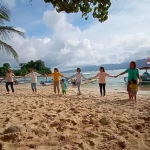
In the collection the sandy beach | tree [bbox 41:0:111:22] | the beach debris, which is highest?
tree [bbox 41:0:111:22]

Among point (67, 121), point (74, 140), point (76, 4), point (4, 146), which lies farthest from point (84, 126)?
point (76, 4)

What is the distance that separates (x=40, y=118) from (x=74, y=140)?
4.74ft

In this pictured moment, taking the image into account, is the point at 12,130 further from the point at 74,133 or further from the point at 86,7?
the point at 86,7

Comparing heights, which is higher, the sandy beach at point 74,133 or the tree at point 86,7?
the tree at point 86,7

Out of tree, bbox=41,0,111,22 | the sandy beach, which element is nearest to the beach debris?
the sandy beach

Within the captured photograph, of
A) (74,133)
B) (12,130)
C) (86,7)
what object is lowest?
(74,133)

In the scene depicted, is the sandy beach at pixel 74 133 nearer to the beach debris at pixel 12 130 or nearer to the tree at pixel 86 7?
the beach debris at pixel 12 130

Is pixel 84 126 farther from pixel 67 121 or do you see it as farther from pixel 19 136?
pixel 19 136

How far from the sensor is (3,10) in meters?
10.3

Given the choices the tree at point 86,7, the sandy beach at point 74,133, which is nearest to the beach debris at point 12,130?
the sandy beach at point 74,133

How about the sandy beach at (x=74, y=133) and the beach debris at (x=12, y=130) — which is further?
the beach debris at (x=12, y=130)

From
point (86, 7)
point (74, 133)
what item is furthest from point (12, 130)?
point (86, 7)

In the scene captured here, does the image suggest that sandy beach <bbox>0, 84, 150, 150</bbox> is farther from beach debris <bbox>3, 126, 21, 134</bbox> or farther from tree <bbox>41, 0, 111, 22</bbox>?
tree <bbox>41, 0, 111, 22</bbox>

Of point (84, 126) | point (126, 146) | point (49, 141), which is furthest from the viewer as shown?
point (84, 126)
